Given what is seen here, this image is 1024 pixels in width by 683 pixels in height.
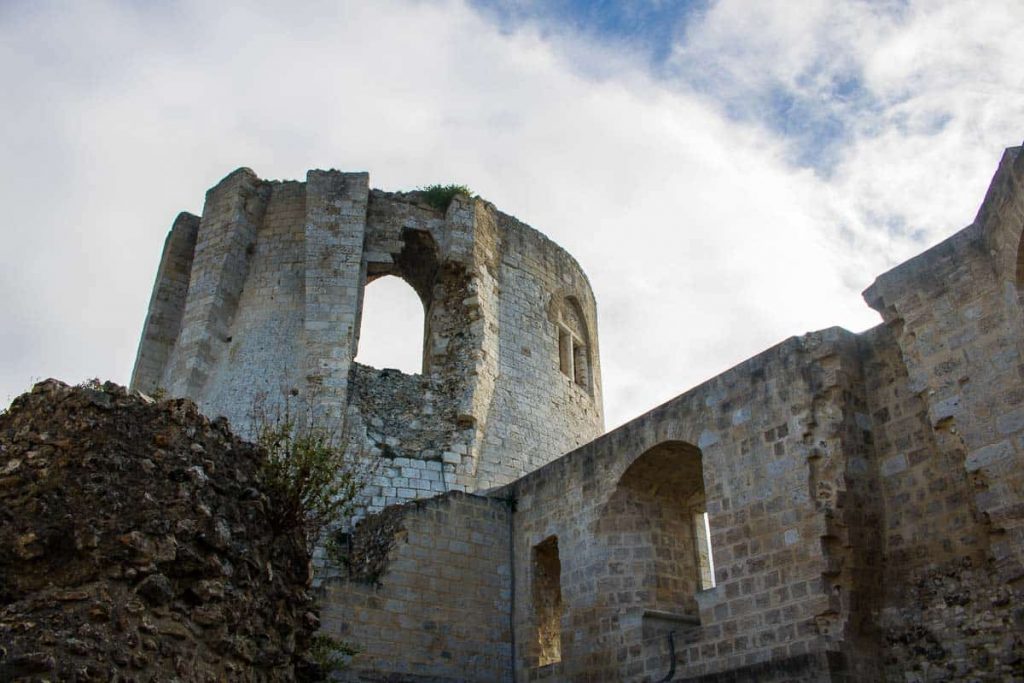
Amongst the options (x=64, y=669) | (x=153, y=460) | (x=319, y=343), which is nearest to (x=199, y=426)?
(x=153, y=460)

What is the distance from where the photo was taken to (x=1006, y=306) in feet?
21.6

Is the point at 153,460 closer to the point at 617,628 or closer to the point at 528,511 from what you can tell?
the point at 617,628

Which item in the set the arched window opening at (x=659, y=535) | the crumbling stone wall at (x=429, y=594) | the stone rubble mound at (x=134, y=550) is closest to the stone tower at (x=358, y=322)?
the crumbling stone wall at (x=429, y=594)

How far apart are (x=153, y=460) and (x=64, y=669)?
120 cm

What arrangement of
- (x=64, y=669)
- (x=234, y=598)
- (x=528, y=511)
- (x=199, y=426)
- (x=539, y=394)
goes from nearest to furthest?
(x=64, y=669), (x=234, y=598), (x=199, y=426), (x=528, y=511), (x=539, y=394)

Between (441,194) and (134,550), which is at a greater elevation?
(441,194)

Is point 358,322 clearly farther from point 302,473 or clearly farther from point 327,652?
point 302,473

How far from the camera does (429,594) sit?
999cm

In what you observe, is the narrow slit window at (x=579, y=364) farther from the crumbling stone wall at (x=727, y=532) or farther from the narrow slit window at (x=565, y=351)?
the crumbling stone wall at (x=727, y=532)

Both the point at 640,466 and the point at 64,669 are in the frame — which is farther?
the point at 640,466

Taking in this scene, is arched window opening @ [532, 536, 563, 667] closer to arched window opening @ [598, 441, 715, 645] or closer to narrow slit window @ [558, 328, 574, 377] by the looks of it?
arched window opening @ [598, 441, 715, 645]

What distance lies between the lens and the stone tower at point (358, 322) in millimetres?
12391

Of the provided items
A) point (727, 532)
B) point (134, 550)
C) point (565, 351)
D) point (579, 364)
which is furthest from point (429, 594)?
point (579, 364)

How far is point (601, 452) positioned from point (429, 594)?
8.07 ft
